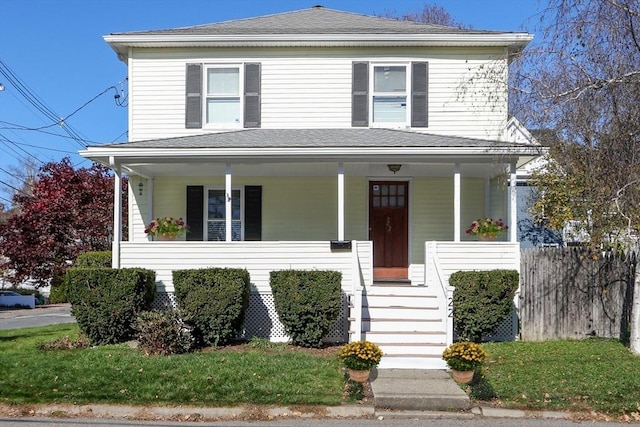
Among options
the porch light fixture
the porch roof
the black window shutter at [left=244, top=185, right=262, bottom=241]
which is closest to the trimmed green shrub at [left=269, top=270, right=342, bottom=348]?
the porch roof

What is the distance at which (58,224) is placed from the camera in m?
26.0

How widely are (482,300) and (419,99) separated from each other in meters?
5.17

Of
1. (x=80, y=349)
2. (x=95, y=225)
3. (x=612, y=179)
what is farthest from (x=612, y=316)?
(x=95, y=225)

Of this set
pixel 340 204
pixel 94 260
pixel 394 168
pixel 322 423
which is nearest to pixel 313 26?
pixel 394 168

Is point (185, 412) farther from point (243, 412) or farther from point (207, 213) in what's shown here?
point (207, 213)

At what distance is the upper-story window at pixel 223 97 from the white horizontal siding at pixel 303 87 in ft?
0.90

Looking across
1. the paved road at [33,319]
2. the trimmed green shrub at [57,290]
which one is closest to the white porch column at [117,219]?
the paved road at [33,319]

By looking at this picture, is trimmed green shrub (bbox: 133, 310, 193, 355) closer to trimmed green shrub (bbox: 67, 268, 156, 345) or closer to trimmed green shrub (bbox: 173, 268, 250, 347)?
trimmed green shrub (bbox: 173, 268, 250, 347)

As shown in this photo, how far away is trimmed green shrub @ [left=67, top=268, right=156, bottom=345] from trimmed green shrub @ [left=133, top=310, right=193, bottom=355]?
1.49 feet

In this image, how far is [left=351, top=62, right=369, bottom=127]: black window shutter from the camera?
13.9m

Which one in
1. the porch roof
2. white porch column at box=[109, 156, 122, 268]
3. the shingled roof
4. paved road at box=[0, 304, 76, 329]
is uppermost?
the shingled roof

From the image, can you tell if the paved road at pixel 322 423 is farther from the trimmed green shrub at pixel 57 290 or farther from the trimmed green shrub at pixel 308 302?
the trimmed green shrub at pixel 57 290

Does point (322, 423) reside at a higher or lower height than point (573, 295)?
lower

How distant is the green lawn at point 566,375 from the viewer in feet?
24.4
